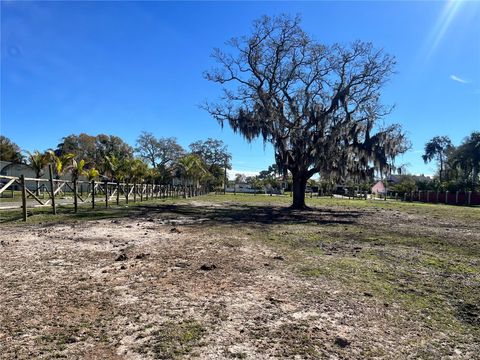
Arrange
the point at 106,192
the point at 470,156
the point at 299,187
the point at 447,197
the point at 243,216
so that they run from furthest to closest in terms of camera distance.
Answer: the point at 470,156, the point at 447,197, the point at 299,187, the point at 106,192, the point at 243,216

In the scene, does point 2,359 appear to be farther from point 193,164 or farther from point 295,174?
point 193,164

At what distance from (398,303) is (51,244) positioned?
699cm

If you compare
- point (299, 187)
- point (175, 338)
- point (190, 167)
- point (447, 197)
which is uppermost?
point (190, 167)

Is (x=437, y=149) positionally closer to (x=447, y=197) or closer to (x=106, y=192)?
(x=447, y=197)

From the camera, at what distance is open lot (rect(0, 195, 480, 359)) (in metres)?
3.35

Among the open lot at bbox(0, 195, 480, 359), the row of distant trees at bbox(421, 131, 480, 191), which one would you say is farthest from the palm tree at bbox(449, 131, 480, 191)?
the open lot at bbox(0, 195, 480, 359)

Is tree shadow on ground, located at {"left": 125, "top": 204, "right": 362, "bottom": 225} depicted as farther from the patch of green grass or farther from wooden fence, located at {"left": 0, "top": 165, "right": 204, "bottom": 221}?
the patch of green grass

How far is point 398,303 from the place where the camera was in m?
4.66

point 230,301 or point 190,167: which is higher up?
point 190,167

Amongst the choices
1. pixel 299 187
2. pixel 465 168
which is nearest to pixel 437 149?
pixel 465 168

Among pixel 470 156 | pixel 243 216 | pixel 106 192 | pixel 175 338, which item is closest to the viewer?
pixel 175 338

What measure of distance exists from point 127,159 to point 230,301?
99.2 feet

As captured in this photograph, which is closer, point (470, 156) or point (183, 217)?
point (183, 217)

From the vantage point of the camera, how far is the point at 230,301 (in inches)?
179
